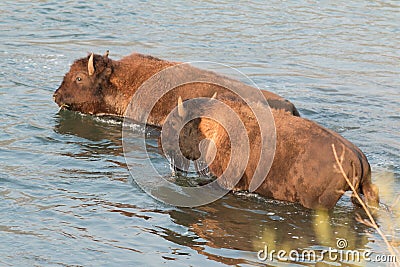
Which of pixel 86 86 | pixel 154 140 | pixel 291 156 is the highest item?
pixel 86 86

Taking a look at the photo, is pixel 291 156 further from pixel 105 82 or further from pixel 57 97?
pixel 57 97

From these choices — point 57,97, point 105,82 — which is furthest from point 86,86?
point 57,97

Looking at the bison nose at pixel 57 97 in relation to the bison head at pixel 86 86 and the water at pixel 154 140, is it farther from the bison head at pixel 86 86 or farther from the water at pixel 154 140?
the water at pixel 154 140

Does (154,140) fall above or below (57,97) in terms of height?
below

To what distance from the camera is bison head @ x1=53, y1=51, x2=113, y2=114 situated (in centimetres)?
1134

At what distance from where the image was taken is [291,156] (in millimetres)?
8070

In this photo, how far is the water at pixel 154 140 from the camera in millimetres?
7156

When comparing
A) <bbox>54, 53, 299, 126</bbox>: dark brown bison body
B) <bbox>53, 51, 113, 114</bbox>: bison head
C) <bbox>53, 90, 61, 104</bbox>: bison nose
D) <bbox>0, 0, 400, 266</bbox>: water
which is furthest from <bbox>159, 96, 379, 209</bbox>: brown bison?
<bbox>53, 90, 61, 104</bbox>: bison nose

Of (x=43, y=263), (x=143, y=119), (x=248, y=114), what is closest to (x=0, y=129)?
(x=143, y=119)

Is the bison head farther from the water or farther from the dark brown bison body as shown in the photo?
the water

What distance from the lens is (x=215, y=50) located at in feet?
51.6

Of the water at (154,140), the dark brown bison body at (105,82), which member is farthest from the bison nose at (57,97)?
the water at (154,140)

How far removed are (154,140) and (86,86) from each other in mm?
1525

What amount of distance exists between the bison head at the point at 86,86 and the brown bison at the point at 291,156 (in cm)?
279
